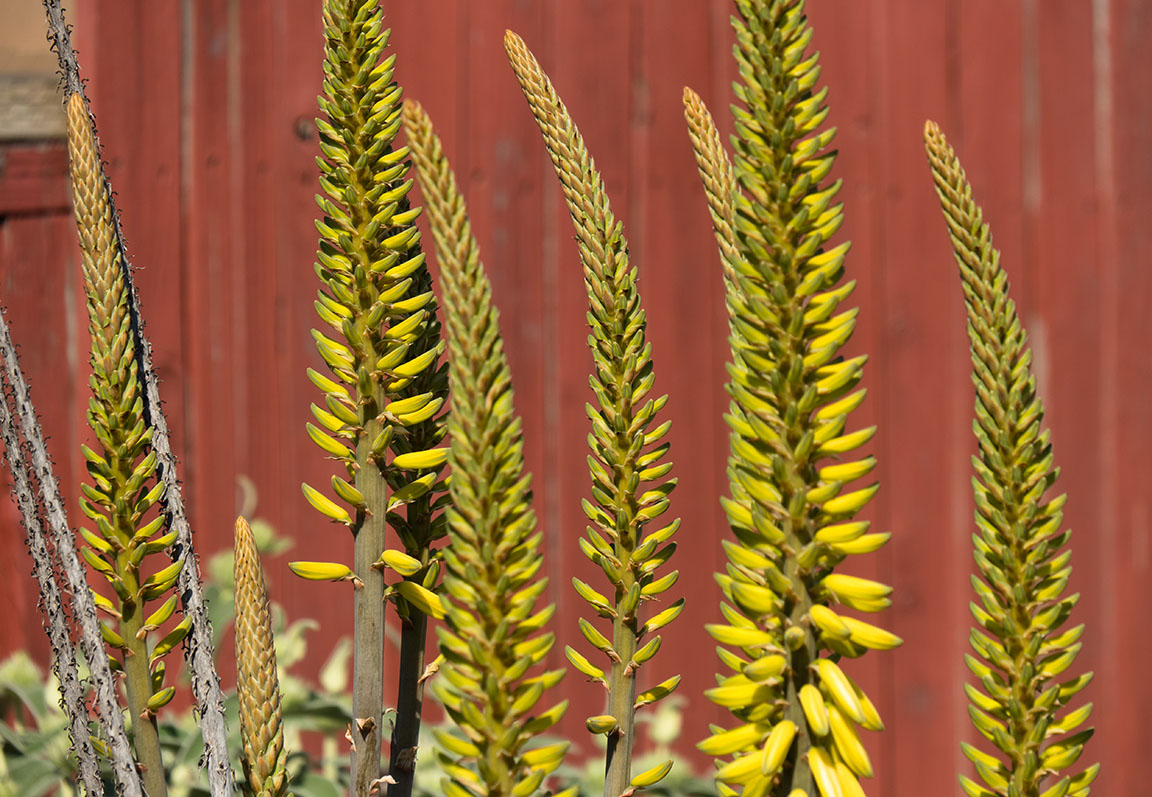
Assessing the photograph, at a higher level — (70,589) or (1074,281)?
(1074,281)

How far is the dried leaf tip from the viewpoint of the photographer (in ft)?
0.74

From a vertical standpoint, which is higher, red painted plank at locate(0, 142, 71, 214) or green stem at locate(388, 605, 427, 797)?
red painted plank at locate(0, 142, 71, 214)

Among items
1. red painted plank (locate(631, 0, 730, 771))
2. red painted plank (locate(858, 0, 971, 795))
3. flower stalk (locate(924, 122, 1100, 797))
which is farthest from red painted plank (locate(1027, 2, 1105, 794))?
flower stalk (locate(924, 122, 1100, 797))

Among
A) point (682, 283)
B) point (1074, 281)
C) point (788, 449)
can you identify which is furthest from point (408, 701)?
point (1074, 281)

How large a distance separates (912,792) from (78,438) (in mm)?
1385

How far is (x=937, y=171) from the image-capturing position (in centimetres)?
22

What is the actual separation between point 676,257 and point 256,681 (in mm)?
1366

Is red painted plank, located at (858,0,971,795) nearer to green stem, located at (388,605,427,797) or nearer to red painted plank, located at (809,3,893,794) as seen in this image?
red painted plank, located at (809,3,893,794)

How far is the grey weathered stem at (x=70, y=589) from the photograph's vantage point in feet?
0.72

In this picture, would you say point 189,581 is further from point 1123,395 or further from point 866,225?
point 1123,395

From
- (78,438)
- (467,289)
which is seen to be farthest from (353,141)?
(78,438)

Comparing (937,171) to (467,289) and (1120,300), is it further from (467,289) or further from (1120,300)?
(1120,300)

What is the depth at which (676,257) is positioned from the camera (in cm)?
155

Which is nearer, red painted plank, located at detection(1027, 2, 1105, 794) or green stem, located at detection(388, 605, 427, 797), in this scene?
green stem, located at detection(388, 605, 427, 797)
